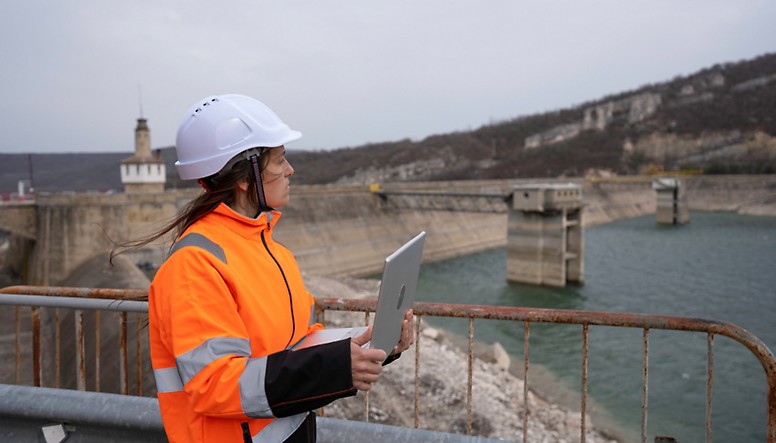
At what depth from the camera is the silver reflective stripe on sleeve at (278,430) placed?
1722mm

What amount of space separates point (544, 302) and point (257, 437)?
24031 mm

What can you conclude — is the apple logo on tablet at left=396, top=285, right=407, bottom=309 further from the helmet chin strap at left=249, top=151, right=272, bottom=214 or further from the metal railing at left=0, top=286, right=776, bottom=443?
the metal railing at left=0, top=286, right=776, bottom=443

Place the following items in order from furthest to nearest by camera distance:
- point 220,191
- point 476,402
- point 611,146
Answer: point 611,146 → point 476,402 → point 220,191

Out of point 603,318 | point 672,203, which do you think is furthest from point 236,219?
point 672,203

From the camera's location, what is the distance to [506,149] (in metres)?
108

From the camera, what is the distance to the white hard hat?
72.0 inches

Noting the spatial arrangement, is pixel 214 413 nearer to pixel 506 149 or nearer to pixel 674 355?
pixel 674 355

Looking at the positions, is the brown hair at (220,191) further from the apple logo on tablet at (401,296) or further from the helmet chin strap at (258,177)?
the apple logo on tablet at (401,296)

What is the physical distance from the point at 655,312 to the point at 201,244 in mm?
21570

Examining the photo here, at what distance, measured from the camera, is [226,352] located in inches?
61.1

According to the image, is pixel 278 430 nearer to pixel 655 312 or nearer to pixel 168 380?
pixel 168 380

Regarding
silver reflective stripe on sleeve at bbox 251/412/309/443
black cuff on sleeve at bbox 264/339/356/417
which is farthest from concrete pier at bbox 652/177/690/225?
black cuff on sleeve at bbox 264/339/356/417

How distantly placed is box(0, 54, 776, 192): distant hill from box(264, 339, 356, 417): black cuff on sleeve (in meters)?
79.9

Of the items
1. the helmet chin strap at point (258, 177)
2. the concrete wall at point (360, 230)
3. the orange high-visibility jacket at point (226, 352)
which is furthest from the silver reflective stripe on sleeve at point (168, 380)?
the concrete wall at point (360, 230)
